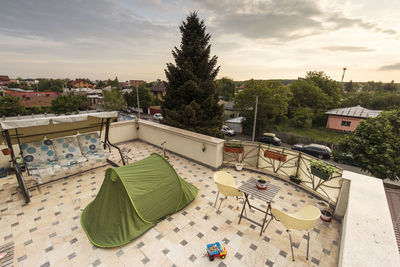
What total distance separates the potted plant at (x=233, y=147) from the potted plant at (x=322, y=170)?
220 cm

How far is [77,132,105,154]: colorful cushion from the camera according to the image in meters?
6.10

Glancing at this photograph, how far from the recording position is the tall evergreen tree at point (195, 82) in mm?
12438

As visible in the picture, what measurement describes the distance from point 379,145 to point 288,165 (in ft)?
20.7

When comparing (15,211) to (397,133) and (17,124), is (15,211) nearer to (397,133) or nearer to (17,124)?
(17,124)

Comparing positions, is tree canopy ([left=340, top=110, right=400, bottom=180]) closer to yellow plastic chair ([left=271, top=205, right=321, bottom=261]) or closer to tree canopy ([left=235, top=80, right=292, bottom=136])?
yellow plastic chair ([left=271, top=205, right=321, bottom=261])

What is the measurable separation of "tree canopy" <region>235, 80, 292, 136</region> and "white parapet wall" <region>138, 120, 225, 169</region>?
14.0 metres

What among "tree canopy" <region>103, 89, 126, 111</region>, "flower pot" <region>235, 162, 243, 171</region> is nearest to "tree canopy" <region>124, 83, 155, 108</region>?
"tree canopy" <region>103, 89, 126, 111</region>

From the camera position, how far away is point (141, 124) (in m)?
9.11

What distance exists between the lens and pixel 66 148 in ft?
18.6

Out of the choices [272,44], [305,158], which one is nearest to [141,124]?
[305,158]

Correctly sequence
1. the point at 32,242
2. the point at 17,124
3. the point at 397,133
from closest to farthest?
the point at 32,242, the point at 17,124, the point at 397,133

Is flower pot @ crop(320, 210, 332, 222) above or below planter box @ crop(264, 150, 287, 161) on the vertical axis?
below

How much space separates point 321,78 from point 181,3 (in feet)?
96.3

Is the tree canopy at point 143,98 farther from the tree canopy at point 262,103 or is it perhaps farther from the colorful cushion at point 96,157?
the colorful cushion at point 96,157
